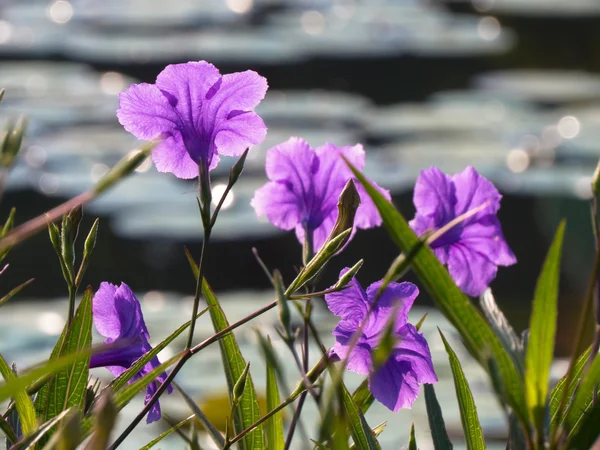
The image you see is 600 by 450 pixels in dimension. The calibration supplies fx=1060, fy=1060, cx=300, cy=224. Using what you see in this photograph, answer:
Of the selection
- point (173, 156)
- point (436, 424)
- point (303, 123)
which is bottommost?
point (303, 123)

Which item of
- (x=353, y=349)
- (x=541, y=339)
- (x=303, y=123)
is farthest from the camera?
(x=303, y=123)

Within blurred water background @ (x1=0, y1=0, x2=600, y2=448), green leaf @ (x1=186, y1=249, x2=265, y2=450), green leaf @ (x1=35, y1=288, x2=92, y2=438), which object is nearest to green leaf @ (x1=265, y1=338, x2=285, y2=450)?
green leaf @ (x1=186, y1=249, x2=265, y2=450)

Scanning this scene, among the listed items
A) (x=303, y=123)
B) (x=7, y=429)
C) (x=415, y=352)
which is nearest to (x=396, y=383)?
(x=415, y=352)

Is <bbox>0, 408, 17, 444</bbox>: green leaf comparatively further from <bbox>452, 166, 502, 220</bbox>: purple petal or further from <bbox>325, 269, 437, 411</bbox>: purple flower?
<bbox>452, 166, 502, 220</bbox>: purple petal

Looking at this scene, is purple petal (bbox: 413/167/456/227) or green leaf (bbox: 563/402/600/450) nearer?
green leaf (bbox: 563/402/600/450)

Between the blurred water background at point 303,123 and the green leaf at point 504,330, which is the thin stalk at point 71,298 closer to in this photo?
the green leaf at point 504,330

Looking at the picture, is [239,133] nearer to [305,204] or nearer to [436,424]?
[305,204]
